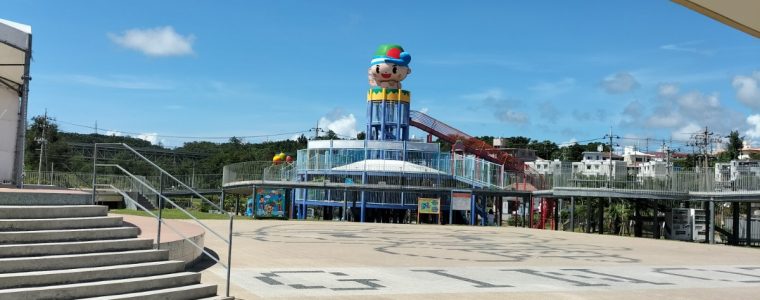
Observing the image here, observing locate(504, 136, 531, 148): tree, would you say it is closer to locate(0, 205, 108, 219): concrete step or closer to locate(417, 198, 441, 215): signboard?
locate(417, 198, 441, 215): signboard

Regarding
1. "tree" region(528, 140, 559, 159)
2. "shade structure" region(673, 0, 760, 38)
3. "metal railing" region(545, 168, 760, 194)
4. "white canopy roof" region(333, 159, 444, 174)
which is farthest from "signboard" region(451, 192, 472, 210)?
"tree" region(528, 140, 559, 159)

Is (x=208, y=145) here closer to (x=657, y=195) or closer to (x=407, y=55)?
(x=407, y=55)

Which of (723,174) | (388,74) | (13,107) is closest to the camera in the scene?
(13,107)

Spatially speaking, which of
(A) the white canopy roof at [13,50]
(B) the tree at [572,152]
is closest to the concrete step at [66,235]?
(A) the white canopy roof at [13,50]

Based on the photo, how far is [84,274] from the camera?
7.75m

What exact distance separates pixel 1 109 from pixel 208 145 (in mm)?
134160

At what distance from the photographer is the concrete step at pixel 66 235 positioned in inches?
A: 309

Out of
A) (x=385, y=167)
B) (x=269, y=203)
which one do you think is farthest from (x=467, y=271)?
(x=269, y=203)

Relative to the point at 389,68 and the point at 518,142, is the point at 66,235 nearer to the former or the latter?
the point at 389,68

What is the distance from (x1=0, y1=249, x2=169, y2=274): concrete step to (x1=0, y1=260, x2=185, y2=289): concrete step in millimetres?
138

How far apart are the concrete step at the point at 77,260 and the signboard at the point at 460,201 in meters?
32.1

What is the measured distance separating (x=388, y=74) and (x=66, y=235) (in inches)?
1550

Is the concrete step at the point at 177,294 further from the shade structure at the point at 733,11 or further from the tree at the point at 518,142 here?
the tree at the point at 518,142

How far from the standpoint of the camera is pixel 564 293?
11.5 m
